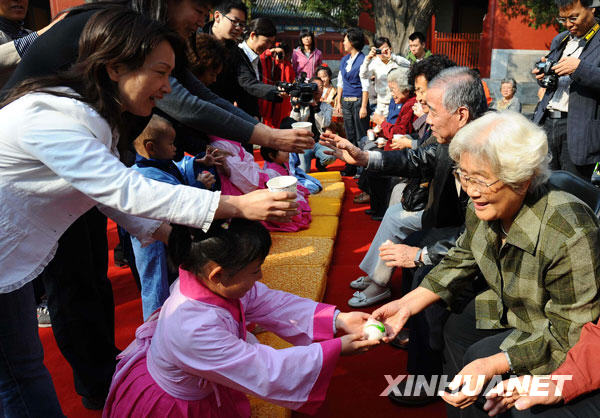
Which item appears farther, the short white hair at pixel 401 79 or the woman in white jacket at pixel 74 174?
the short white hair at pixel 401 79

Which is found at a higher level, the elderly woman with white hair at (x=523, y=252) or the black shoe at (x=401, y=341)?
the elderly woman with white hair at (x=523, y=252)

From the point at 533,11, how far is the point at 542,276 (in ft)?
39.8

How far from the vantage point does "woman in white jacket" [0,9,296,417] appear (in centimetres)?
126

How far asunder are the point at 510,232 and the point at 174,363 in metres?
1.15

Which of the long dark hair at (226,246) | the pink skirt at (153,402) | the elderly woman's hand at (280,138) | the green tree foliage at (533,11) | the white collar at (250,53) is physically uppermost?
the green tree foliage at (533,11)

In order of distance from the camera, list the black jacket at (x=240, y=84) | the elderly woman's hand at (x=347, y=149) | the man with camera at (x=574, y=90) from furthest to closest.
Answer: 1. the black jacket at (x=240, y=84)
2. the man with camera at (x=574, y=90)
3. the elderly woman's hand at (x=347, y=149)

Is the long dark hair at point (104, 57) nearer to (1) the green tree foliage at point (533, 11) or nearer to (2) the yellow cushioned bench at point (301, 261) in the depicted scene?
(2) the yellow cushioned bench at point (301, 261)

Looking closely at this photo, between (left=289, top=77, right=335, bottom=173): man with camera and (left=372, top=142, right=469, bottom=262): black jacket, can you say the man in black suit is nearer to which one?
(left=289, top=77, right=335, bottom=173): man with camera

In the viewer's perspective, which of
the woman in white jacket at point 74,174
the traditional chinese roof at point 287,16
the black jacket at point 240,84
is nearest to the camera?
the woman in white jacket at point 74,174

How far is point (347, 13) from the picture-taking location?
46.9 feet

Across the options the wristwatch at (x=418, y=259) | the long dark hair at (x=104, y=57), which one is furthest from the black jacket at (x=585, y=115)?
the long dark hair at (x=104, y=57)

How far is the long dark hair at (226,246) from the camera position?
1457 mm

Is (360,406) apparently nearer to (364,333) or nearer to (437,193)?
(364,333)

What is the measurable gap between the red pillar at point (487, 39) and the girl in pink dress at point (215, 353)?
13.1 metres
